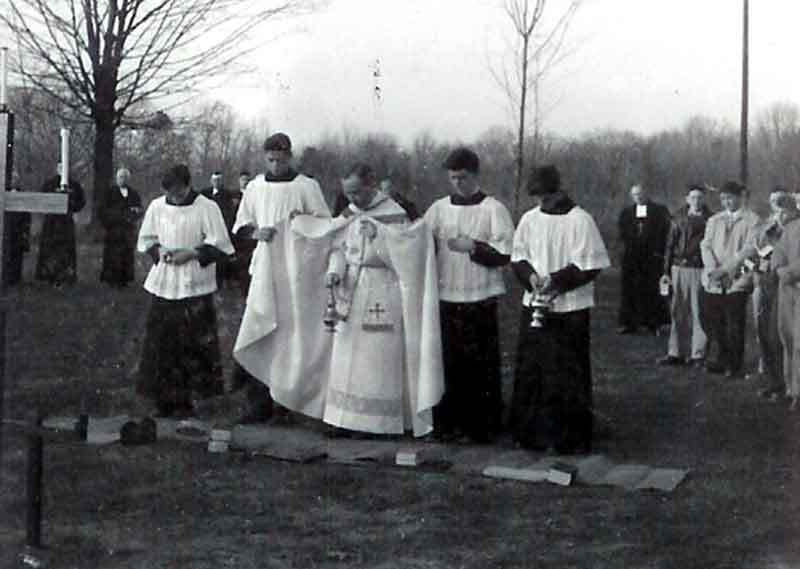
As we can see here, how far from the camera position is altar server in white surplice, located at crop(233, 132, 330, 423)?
979 centimetres

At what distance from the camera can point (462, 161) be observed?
9305 millimetres

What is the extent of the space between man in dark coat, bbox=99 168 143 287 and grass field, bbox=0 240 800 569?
818 cm

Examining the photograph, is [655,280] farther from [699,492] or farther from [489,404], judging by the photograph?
[699,492]

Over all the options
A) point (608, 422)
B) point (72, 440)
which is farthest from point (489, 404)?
point (72, 440)

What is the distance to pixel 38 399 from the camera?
421 inches

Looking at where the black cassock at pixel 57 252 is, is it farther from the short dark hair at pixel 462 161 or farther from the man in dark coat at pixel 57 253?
the short dark hair at pixel 462 161

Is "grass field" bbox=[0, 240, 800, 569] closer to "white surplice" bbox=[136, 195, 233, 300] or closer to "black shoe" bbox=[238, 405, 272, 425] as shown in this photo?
"black shoe" bbox=[238, 405, 272, 425]

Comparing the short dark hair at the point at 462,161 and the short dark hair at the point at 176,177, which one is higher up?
the short dark hair at the point at 462,161

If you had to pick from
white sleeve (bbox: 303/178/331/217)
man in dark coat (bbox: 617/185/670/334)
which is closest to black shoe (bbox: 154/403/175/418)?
white sleeve (bbox: 303/178/331/217)

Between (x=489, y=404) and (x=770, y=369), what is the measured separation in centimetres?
383

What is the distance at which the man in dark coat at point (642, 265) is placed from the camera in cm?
1708

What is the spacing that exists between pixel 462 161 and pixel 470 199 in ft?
0.91

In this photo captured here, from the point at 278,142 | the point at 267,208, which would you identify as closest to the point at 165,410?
the point at 267,208

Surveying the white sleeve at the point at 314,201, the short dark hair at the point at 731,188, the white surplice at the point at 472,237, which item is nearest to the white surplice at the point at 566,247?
the white surplice at the point at 472,237
